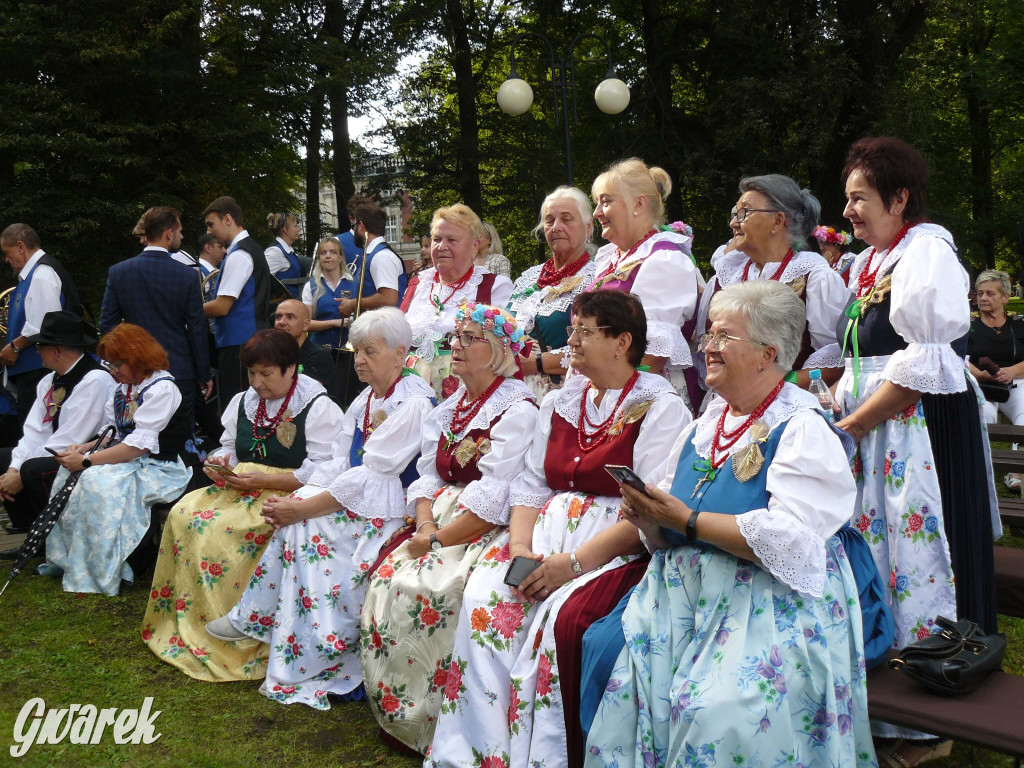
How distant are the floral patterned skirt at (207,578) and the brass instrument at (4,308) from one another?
12.4 feet

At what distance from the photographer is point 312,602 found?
14.1 feet

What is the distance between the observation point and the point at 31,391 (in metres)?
7.21

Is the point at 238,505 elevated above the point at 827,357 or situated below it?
below

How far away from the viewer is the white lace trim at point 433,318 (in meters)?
5.13

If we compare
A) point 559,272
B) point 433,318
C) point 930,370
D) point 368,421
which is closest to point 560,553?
point 930,370

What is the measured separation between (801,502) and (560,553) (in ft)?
3.10

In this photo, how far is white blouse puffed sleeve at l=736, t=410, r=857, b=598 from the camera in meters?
2.61

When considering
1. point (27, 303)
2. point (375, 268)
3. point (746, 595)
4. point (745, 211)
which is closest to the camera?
point (746, 595)

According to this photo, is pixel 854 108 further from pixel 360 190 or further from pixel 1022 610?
pixel 1022 610

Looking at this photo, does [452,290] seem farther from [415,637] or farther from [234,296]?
[234,296]

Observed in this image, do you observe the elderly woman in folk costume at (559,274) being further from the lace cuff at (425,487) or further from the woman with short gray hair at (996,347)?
the woman with short gray hair at (996,347)

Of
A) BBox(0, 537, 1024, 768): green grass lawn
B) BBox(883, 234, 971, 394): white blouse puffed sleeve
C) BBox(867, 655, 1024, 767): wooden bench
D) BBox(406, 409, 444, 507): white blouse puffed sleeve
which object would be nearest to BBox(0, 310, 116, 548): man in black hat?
BBox(0, 537, 1024, 768): green grass lawn

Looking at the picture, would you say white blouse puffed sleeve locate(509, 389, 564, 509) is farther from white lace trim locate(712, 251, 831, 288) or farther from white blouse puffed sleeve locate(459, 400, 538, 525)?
white lace trim locate(712, 251, 831, 288)

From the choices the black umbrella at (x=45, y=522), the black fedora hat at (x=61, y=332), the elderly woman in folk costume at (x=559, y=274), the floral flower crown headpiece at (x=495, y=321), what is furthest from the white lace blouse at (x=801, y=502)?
the black fedora hat at (x=61, y=332)
